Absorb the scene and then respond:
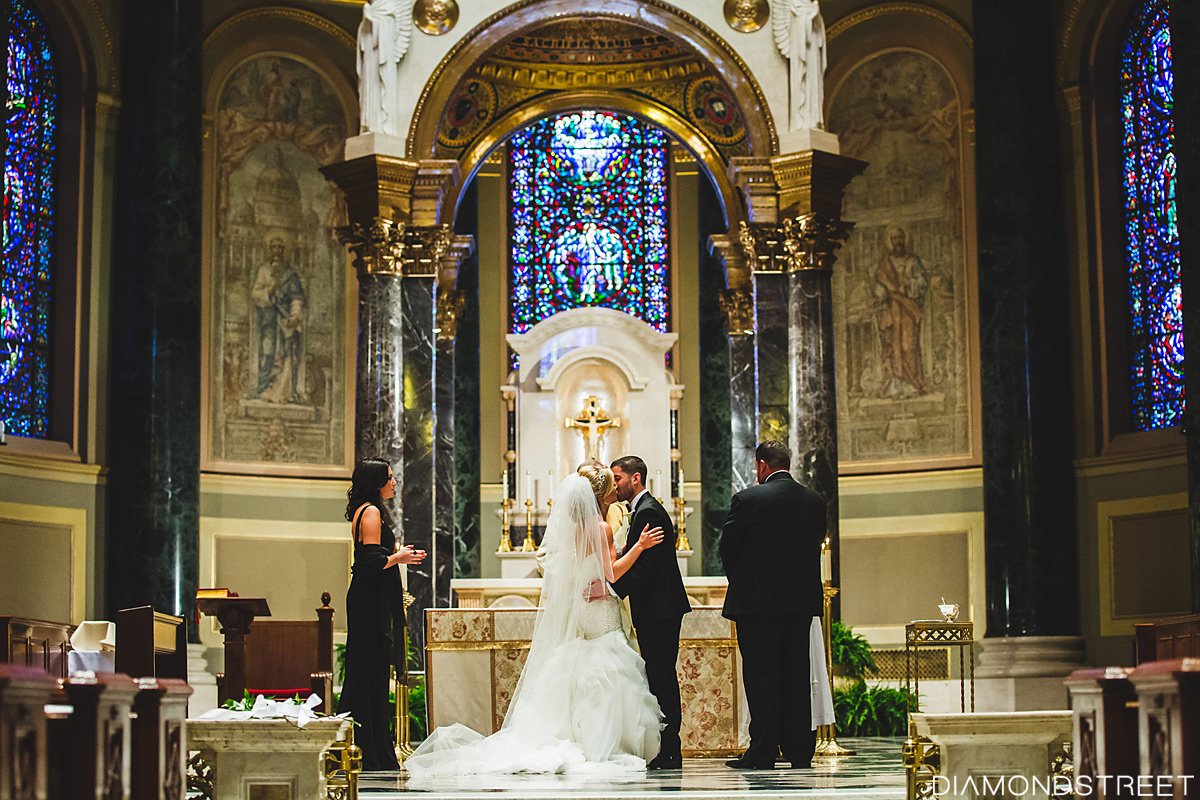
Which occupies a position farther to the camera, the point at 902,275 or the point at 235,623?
the point at 902,275

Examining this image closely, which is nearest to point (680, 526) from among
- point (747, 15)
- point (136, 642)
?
point (747, 15)

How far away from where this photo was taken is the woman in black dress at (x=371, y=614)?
32.3ft

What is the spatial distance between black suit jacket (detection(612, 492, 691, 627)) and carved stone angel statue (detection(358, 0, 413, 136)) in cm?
696

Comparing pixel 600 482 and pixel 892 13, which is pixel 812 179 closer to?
pixel 892 13

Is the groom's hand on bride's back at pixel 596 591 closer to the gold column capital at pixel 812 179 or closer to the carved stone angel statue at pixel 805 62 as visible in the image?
the gold column capital at pixel 812 179

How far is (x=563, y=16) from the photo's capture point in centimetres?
1625

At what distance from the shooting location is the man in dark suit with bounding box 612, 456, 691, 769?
9891mm

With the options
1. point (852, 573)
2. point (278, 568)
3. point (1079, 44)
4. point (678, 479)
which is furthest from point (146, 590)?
point (1079, 44)

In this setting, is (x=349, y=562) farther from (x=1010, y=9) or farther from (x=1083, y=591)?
(x=1010, y=9)

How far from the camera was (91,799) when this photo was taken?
5.89 metres

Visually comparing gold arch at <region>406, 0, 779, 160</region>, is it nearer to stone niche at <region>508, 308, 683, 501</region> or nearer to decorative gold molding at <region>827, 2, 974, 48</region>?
decorative gold molding at <region>827, 2, 974, 48</region>

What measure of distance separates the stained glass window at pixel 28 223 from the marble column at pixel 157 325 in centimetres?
90

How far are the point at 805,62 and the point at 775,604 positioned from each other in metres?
7.55

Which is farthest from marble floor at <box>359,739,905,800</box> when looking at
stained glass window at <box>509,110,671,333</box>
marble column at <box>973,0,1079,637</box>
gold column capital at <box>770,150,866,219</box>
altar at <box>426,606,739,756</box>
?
stained glass window at <box>509,110,671,333</box>
